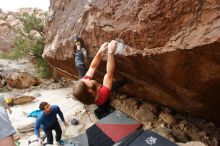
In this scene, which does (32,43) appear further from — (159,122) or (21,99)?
(159,122)

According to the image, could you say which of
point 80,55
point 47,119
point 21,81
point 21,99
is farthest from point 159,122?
point 21,81

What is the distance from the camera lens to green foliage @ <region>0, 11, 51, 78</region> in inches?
674

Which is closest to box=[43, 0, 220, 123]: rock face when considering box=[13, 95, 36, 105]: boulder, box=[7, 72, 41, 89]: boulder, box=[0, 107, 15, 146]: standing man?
box=[0, 107, 15, 146]: standing man

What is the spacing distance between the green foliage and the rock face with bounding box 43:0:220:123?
38.1 ft

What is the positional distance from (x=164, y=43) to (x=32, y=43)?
47.6ft

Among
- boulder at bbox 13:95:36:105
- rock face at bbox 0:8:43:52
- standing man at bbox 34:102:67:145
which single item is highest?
rock face at bbox 0:8:43:52

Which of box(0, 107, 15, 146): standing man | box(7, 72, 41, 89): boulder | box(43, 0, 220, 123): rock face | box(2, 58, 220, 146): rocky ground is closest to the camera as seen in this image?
box(0, 107, 15, 146): standing man

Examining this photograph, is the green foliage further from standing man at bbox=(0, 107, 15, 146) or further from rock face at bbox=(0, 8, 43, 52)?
standing man at bbox=(0, 107, 15, 146)

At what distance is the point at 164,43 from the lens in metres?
3.61

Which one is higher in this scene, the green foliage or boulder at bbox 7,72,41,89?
the green foliage

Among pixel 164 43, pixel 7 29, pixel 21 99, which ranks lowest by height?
pixel 21 99

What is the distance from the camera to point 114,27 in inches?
170

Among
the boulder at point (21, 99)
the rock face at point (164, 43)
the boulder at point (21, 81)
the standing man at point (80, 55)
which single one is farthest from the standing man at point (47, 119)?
the boulder at point (21, 81)

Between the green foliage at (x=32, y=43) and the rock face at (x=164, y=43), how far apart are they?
457 inches
